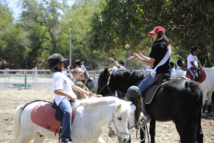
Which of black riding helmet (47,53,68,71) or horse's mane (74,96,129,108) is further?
black riding helmet (47,53,68,71)

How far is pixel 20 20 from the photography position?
131 ft

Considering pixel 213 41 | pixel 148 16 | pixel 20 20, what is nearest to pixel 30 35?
pixel 20 20

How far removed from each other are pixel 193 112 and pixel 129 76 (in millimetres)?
2177

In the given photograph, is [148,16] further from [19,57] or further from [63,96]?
[19,57]

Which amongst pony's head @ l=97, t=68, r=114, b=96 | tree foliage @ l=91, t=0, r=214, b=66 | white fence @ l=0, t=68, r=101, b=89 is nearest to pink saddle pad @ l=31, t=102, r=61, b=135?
pony's head @ l=97, t=68, r=114, b=96

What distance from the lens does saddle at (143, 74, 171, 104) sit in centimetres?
478

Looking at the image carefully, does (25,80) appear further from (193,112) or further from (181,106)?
(193,112)

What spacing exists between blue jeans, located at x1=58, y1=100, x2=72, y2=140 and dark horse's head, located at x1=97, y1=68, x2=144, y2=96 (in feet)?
8.35

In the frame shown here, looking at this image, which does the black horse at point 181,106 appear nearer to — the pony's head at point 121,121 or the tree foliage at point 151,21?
the pony's head at point 121,121

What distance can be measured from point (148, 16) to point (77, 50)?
98.6 ft

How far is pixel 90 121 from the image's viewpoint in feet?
12.4

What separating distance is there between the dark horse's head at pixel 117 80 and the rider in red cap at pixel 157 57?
1050mm

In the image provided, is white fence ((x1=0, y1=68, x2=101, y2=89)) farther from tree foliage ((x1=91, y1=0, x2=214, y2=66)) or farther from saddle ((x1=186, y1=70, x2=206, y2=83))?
saddle ((x1=186, y1=70, x2=206, y2=83))

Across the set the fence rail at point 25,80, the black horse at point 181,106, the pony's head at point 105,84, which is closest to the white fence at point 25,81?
the fence rail at point 25,80
